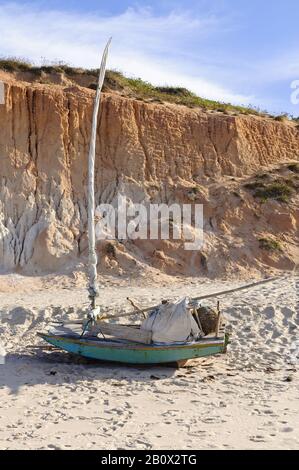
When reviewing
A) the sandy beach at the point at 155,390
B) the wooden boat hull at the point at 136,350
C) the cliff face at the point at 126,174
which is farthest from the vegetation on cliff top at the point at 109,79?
the wooden boat hull at the point at 136,350

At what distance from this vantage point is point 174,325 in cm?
1063

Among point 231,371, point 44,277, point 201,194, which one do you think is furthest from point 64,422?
point 201,194

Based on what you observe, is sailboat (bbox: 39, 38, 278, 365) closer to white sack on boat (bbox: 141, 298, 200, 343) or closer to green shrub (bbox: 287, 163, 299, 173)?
white sack on boat (bbox: 141, 298, 200, 343)

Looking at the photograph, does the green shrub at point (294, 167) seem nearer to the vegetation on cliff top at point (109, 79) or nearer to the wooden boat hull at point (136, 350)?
the vegetation on cliff top at point (109, 79)

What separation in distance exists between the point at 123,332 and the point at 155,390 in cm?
174

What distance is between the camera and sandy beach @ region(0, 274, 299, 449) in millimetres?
7281

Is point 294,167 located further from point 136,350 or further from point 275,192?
point 136,350

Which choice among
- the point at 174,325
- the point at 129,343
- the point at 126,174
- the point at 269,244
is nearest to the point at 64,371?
the point at 129,343

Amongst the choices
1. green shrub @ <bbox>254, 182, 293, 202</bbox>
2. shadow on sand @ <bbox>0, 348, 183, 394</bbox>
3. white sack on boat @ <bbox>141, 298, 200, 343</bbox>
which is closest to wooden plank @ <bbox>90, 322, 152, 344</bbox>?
white sack on boat @ <bbox>141, 298, 200, 343</bbox>

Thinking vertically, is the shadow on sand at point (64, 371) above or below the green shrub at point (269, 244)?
below

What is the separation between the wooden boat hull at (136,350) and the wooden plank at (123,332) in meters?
0.20

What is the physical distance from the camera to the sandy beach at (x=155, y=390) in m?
Result: 7.28
